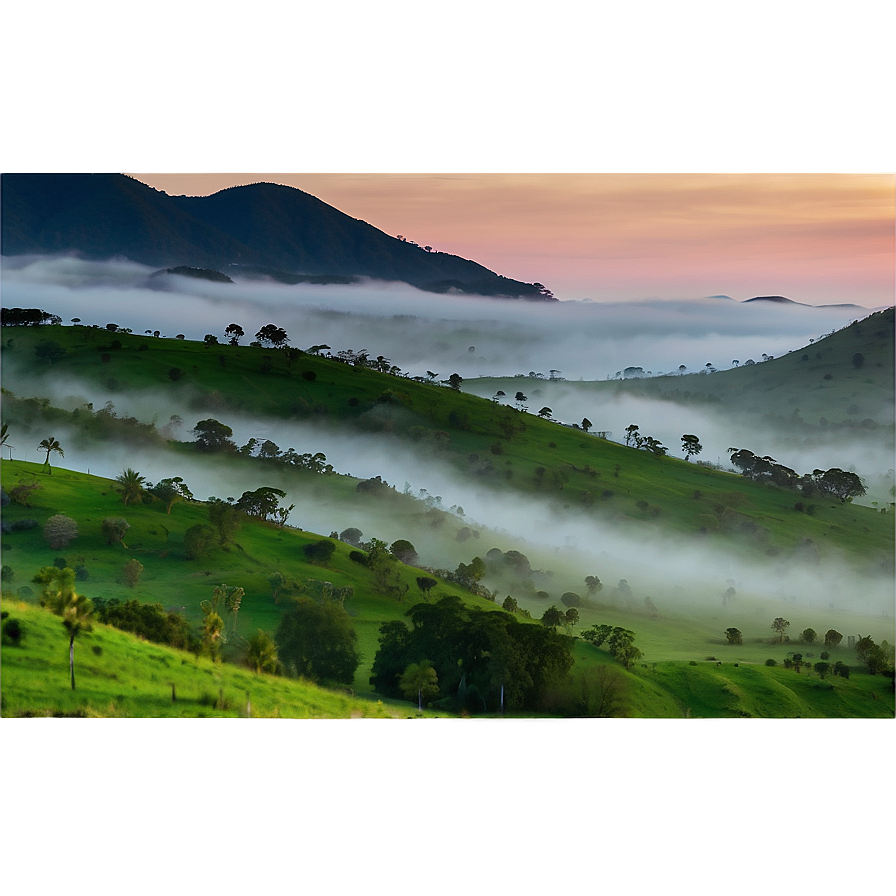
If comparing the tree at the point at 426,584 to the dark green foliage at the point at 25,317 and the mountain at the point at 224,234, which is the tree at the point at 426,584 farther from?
the dark green foliage at the point at 25,317

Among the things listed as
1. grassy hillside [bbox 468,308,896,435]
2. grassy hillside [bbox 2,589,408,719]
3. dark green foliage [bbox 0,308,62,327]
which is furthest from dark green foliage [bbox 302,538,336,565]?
dark green foliage [bbox 0,308,62,327]

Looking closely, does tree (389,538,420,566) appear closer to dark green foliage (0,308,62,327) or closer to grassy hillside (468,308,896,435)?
grassy hillside (468,308,896,435)

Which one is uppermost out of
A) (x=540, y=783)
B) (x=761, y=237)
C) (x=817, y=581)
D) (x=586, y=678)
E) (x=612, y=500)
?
(x=761, y=237)

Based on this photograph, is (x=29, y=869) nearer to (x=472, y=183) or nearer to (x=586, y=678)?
(x=586, y=678)

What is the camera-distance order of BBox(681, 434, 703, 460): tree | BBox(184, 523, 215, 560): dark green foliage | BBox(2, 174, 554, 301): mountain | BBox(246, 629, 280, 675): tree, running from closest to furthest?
1. BBox(246, 629, 280, 675): tree
2. BBox(2, 174, 554, 301): mountain
3. BBox(184, 523, 215, 560): dark green foliage
4. BBox(681, 434, 703, 460): tree

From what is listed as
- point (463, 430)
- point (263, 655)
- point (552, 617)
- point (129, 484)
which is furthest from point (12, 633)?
point (552, 617)

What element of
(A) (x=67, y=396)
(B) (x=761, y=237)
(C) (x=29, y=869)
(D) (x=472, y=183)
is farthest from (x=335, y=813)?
(B) (x=761, y=237)
